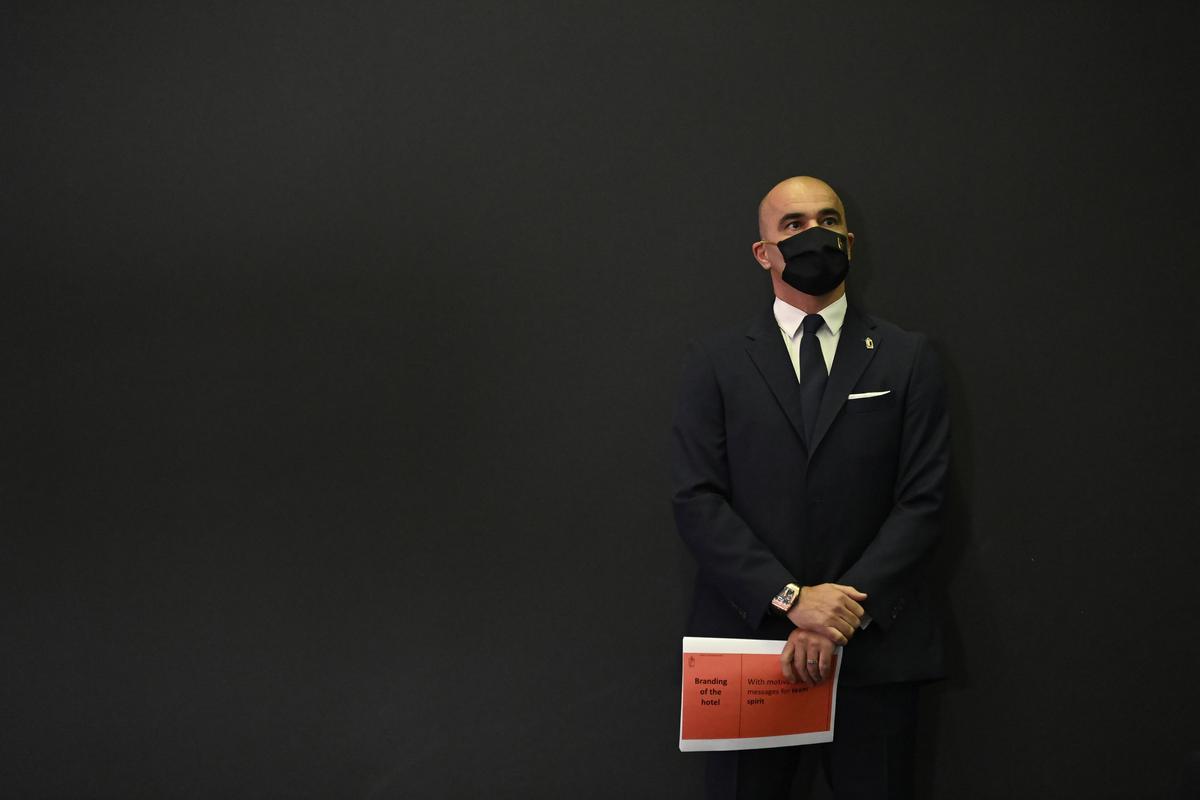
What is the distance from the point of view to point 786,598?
1784 mm

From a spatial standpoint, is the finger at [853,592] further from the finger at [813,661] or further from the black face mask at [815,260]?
the black face mask at [815,260]

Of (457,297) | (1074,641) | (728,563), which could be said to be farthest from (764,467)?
(1074,641)

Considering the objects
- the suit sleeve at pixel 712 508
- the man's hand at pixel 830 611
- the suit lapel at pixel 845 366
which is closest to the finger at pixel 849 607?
the man's hand at pixel 830 611

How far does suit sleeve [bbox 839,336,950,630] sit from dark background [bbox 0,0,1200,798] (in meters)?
0.33

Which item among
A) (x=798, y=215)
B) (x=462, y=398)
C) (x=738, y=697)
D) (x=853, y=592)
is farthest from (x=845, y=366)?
(x=462, y=398)

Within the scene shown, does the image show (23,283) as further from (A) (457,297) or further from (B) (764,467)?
(B) (764,467)

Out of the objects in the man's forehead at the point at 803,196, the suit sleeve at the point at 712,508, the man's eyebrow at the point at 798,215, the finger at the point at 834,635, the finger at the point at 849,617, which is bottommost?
the finger at the point at 834,635

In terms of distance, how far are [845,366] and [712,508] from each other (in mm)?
411

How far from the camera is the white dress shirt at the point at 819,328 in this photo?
1.95m

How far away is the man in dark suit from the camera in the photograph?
1.84 meters

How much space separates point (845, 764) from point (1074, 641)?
751 mm

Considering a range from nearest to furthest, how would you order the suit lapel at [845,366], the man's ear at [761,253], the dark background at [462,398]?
the suit lapel at [845,366]
the man's ear at [761,253]
the dark background at [462,398]

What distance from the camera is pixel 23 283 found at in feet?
7.27

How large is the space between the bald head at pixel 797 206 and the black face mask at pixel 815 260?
0.04m
